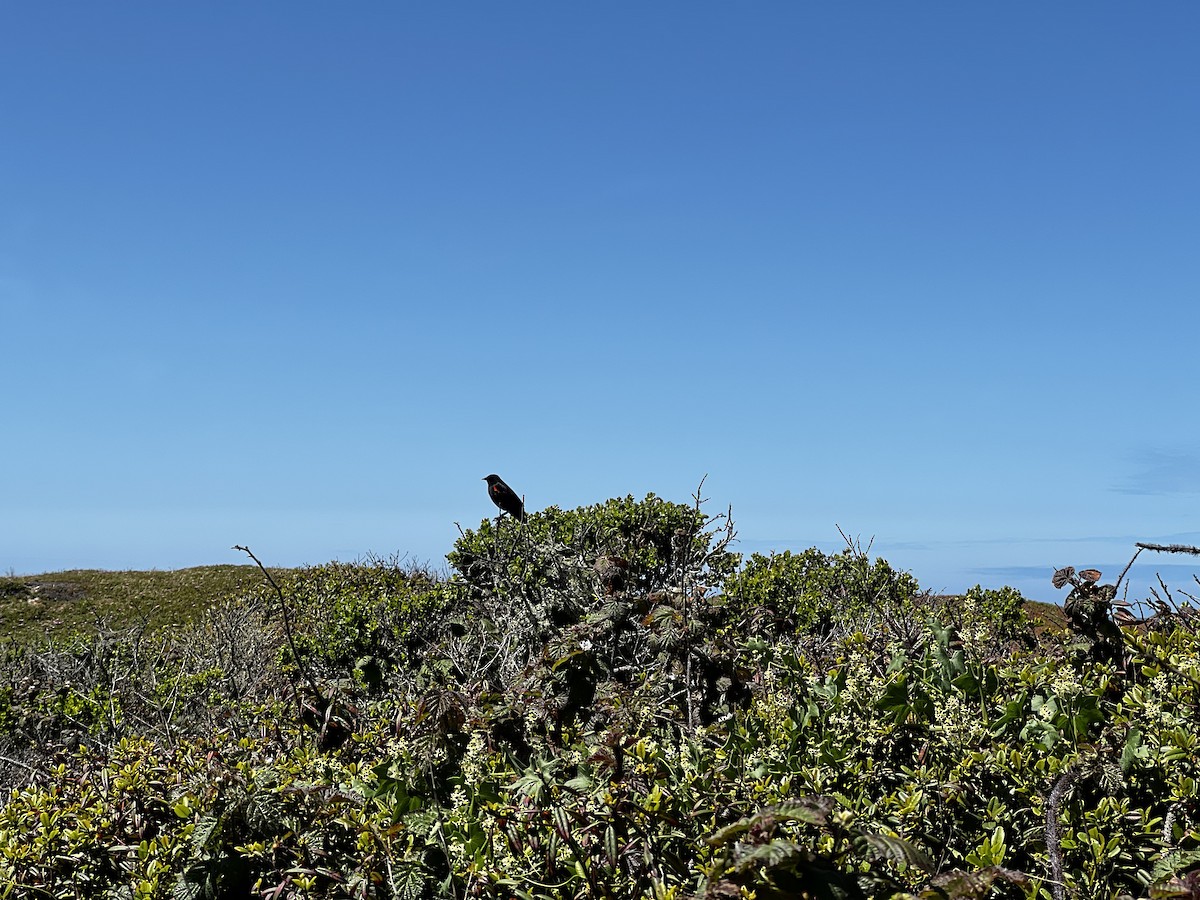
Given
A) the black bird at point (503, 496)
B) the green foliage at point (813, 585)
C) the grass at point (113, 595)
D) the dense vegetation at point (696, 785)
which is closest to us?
the dense vegetation at point (696, 785)

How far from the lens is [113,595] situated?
2070 cm

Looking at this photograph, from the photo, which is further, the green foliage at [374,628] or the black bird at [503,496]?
the black bird at [503,496]

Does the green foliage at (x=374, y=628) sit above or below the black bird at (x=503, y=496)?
below

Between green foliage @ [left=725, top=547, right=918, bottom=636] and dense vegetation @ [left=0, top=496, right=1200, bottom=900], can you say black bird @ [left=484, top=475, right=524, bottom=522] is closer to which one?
green foliage @ [left=725, top=547, right=918, bottom=636]

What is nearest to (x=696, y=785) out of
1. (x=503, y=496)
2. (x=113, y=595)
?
(x=503, y=496)

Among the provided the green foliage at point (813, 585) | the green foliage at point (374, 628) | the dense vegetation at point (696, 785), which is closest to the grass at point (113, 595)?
the green foliage at point (374, 628)

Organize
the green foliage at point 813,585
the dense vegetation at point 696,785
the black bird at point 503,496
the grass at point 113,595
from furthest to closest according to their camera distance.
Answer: the grass at point 113,595 → the black bird at point 503,496 → the green foliage at point 813,585 → the dense vegetation at point 696,785

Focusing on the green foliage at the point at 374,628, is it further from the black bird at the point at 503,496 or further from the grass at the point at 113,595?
the grass at the point at 113,595

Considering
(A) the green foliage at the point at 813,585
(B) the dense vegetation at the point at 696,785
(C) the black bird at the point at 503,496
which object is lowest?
(B) the dense vegetation at the point at 696,785

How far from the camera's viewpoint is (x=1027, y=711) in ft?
9.73

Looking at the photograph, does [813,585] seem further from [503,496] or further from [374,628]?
[503,496]

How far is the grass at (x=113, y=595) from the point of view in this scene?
60.8 feet

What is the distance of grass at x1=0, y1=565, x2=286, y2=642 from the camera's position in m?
18.5

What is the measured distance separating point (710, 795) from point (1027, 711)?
117cm
